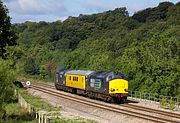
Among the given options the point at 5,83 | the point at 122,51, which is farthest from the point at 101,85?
the point at 122,51

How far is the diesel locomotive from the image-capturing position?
46531 mm

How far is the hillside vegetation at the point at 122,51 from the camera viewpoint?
2184 inches

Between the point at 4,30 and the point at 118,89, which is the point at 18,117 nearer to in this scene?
the point at 118,89

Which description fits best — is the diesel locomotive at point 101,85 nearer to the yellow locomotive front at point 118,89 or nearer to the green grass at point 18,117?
the yellow locomotive front at point 118,89

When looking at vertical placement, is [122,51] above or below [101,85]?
above

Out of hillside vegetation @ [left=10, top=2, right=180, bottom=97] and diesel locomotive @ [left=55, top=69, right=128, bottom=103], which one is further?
hillside vegetation @ [left=10, top=2, right=180, bottom=97]

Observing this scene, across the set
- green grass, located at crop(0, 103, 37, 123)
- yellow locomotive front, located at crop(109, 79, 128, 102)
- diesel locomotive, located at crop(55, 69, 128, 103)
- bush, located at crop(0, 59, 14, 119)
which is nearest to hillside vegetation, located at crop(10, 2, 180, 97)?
green grass, located at crop(0, 103, 37, 123)

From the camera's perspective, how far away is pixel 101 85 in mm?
48688

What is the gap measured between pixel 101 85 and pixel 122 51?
159ft

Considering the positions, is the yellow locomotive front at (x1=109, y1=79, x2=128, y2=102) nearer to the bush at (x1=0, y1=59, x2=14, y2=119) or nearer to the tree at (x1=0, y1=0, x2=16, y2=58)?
the bush at (x1=0, y1=59, x2=14, y2=119)

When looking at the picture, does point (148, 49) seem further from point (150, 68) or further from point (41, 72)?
point (41, 72)

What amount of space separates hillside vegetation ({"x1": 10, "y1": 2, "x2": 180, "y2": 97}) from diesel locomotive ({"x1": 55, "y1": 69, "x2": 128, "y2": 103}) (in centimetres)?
661

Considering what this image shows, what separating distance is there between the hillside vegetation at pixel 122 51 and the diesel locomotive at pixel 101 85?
21.7 feet

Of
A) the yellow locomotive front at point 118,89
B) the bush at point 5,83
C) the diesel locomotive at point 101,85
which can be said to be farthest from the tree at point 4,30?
the bush at point 5,83
